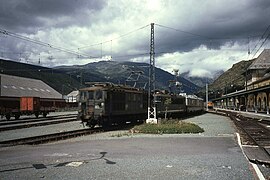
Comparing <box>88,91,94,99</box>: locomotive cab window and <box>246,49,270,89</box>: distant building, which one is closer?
<box>88,91,94,99</box>: locomotive cab window

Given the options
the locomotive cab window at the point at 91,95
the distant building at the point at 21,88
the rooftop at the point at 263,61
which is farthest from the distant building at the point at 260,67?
the locomotive cab window at the point at 91,95

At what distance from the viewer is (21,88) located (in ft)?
Result: 223

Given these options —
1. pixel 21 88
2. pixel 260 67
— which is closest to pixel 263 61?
pixel 260 67

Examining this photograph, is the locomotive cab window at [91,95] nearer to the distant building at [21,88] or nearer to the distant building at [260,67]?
the distant building at [21,88]

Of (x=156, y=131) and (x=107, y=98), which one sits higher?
(x=107, y=98)

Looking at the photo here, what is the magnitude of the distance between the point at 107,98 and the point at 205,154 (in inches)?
481

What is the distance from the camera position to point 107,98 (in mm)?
22516

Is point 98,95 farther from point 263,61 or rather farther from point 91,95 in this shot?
point 263,61

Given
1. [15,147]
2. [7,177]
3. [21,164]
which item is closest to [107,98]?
[15,147]

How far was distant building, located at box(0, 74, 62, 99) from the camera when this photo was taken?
62322mm

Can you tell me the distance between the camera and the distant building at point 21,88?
62322mm

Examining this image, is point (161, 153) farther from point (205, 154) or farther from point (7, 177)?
point (7, 177)

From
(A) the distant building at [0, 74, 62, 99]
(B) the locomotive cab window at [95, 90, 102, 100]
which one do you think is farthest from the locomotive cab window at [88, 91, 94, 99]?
(A) the distant building at [0, 74, 62, 99]

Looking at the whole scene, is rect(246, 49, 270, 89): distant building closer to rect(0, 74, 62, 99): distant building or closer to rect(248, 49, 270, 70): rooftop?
rect(248, 49, 270, 70): rooftop
